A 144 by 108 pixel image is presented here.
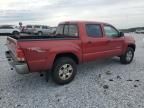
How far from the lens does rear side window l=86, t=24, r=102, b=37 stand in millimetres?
6693

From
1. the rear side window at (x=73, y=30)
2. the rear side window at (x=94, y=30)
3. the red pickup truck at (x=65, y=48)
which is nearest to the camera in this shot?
the red pickup truck at (x=65, y=48)

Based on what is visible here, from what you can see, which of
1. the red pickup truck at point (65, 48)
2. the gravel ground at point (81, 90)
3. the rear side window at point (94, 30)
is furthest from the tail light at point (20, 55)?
the rear side window at point (94, 30)

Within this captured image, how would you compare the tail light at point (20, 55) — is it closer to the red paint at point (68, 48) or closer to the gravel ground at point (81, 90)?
the red paint at point (68, 48)

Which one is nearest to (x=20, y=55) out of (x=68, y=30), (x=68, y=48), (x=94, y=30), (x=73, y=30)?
(x=68, y=48)

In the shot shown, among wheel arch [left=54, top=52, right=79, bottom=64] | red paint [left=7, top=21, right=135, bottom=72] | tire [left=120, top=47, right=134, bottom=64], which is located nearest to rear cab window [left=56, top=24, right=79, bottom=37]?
red paint [left=7, top=21, right=135, bottom=72]

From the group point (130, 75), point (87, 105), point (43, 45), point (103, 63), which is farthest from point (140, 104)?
point (103, 63)

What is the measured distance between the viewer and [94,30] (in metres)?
6.97

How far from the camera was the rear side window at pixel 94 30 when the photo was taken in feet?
22.0

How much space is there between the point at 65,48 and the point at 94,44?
4.33 feet

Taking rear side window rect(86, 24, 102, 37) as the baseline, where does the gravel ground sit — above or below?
below

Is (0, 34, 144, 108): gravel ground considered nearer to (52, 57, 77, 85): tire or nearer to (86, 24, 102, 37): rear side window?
(52, 57, 77, 85): tire

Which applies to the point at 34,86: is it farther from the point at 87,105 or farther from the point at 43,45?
the point at 87,105

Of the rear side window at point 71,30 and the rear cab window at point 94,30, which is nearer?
the rear side window at point 71,30

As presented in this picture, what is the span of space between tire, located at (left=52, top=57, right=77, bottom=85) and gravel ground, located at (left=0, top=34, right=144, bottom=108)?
0.19 metres
